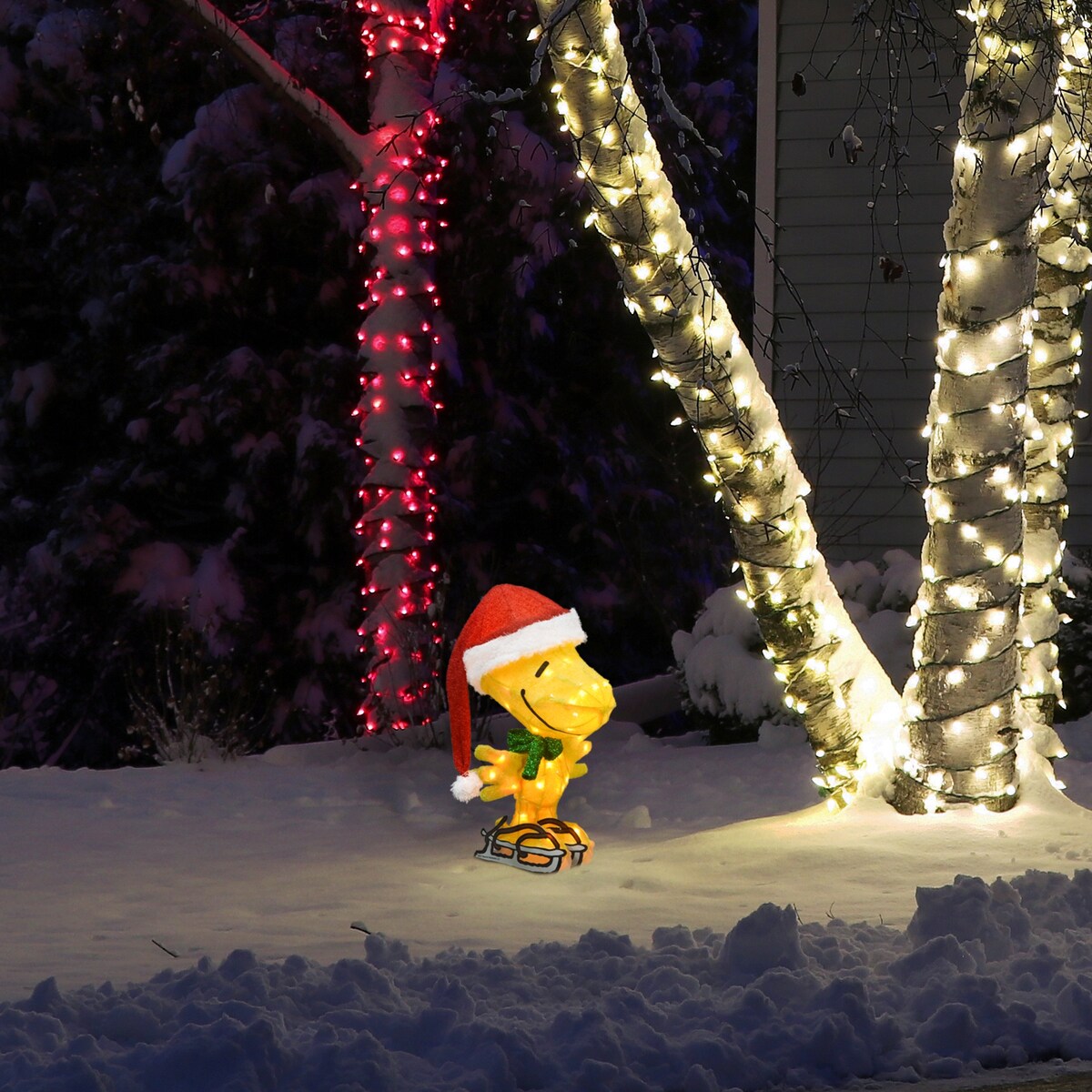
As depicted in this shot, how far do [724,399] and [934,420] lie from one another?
3.22 ft

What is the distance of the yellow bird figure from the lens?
6.96m

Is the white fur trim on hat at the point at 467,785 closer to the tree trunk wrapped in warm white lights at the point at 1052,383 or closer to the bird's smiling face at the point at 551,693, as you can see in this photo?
the bird's smiling face at the point at 551,693

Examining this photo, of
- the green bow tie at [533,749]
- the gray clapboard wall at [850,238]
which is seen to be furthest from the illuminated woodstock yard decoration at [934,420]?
the gray clapboard wall at [850,238]

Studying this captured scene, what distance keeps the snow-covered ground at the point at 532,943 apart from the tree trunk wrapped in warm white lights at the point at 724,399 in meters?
0.52

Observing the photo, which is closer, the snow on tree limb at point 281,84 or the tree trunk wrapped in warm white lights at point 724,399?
the tree trunk wrapped in warm white lights at point 724,399

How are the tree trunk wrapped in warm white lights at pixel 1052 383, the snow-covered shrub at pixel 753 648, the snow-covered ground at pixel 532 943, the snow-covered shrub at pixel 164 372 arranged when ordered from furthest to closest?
the snow-covered shrub at pixel 164 372, the snow-covered shrub at pixel 753 648, the tree trunk wrapped in warm white lights at pixel 1052 383, the snow-covered ground at pixel 532 943

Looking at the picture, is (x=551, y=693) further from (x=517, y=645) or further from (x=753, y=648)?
(x=753, y=648)

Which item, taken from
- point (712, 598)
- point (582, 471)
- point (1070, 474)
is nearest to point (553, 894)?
point (712, 598)

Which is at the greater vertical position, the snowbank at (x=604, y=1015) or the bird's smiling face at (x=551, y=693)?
the bird's smiling face at (x=551, y=693)

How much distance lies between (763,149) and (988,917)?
7.51m

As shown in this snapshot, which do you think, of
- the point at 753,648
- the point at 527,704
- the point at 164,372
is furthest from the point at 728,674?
the point at 164,372

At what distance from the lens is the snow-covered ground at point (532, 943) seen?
417cm

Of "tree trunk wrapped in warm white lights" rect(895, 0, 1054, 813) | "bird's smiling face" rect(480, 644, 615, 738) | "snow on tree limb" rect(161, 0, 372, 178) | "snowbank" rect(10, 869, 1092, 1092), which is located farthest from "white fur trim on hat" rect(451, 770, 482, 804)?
"snow on tree limb" rect(161, 0, 372, 178)

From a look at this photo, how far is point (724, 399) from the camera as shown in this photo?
6.89 m
